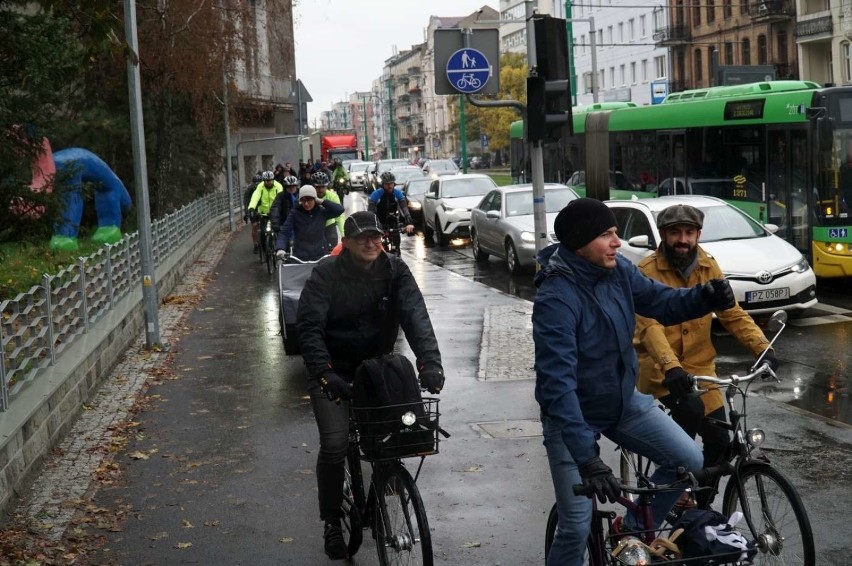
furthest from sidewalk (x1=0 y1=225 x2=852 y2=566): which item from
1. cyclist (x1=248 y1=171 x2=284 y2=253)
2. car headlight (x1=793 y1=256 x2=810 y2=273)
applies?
cyclist (x1=248 y1=171 x2=284 y2=253)

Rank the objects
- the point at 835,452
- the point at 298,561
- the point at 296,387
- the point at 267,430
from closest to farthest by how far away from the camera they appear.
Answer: the point at 298,561, the point at 835,452, the point at 267,430, the point at 296,387

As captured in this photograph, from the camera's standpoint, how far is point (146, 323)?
13891mm

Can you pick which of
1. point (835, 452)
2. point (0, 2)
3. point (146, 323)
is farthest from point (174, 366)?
point (835, 452)

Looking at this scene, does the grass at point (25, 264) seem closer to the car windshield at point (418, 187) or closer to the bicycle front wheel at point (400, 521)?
the bicycle front wheel at point (400, 521)

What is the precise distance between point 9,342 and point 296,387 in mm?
3397

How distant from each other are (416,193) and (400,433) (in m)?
32.6

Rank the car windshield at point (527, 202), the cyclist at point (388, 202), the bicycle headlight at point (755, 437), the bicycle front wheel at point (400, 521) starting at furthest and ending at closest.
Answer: the cyclist at point (388, 202), the car windshield at point (527, 202), the bicycle front wheel at point (400, 521), the bicycle headlight at point (755, 437)

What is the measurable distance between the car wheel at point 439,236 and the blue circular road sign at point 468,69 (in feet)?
55.4

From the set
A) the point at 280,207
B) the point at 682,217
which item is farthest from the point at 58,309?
the point at 280,207

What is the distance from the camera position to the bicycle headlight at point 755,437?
4.80 metres

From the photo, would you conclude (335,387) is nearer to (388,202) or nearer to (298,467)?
(298,467)

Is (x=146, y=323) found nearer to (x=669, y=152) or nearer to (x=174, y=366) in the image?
(x=174, y=366)

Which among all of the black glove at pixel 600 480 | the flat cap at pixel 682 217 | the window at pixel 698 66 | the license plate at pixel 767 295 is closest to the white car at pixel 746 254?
the license plate at pixel 767 295

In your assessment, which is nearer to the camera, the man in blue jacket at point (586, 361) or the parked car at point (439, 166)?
the man in blue jacket at point (586, 361)
